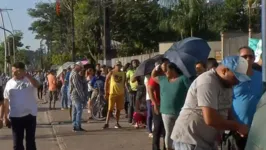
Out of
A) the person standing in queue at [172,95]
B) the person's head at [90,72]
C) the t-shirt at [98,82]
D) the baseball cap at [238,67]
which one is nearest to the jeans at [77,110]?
the t-shirt at [98,82]

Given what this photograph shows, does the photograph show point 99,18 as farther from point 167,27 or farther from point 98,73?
point 98,73

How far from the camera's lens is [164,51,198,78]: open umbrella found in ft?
27.9

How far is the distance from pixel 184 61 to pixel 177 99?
2.23 ft

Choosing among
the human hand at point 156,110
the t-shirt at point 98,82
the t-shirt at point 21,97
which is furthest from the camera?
the t-shirt at point 98,82

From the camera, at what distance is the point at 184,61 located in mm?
8680

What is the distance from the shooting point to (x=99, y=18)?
42.1 meters

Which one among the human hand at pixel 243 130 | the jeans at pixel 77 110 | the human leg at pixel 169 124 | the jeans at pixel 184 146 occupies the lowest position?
the jeans at pixel 77 110

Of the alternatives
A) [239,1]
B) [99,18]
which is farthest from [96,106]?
[239,1]

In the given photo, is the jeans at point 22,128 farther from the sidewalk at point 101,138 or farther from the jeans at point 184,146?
the jeans at point 184,146

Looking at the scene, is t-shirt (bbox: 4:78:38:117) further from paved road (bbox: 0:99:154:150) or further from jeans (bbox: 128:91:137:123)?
jeans (bbox: 128:91:137:123)

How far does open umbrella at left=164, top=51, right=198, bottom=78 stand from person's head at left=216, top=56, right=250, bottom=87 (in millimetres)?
3608

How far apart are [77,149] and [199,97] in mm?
7084

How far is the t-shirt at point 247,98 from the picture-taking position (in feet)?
21.8

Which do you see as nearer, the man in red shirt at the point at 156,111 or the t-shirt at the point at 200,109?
the t-shirt at the point at 200,109
